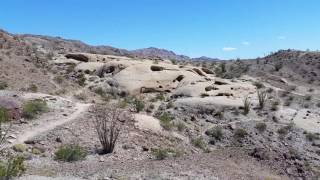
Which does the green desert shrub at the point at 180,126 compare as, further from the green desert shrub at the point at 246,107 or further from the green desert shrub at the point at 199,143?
the green desert shrub at the point at 246,107

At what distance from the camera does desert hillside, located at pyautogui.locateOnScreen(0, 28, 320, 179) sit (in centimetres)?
1473

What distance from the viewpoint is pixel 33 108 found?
1873 cm

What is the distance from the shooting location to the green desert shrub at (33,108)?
18461 millimetres

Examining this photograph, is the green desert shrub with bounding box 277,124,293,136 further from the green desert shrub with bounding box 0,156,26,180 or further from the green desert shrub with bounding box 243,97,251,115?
the green desert shrub with bounding box 0,156,26,180

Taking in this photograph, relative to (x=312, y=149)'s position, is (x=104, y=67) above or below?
above

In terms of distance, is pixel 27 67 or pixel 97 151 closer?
pixel 97 151

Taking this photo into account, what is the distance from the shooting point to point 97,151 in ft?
53.2

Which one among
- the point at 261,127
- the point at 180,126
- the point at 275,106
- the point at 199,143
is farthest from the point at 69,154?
the point at 275,106

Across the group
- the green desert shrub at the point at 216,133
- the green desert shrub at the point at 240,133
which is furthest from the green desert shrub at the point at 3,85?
the green desert shrub at the point at 240,133

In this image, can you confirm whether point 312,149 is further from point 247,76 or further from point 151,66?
point 247,76

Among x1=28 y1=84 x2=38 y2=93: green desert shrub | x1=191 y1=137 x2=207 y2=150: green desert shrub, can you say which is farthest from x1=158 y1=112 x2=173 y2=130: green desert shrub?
x1=28 y1=84 x2=38 y2=93: green desert shrub

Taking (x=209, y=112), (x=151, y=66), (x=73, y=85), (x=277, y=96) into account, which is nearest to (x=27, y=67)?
(x=73, y=85)

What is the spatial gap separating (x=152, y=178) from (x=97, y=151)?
11.9 ft

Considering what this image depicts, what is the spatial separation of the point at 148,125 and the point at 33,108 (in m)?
4.56
